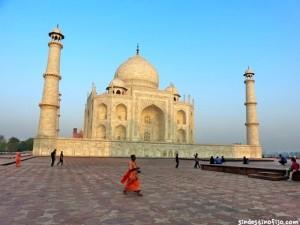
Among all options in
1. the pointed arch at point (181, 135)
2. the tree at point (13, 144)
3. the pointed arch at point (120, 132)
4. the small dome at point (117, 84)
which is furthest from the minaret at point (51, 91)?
the tree at point (13, 144)

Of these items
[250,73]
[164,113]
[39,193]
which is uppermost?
[250,73]

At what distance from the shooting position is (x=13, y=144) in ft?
214

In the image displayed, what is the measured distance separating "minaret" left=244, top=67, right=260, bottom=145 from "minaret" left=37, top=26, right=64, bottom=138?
2347 cm

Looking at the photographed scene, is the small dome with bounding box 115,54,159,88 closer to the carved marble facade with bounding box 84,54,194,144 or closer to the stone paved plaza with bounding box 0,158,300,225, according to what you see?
the carved marble facade with bounding box 84,54,194,144

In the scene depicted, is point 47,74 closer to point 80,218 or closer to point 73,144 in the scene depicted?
point 73,144

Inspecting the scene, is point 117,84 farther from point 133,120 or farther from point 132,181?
point 132,181

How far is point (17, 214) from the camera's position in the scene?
4.24 meters

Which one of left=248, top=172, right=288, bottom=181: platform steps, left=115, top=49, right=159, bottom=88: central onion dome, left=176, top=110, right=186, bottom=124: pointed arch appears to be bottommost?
left=248, top=172, right=288, bottom=181: platform steps

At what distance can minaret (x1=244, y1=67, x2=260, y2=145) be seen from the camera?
3531 centimetres

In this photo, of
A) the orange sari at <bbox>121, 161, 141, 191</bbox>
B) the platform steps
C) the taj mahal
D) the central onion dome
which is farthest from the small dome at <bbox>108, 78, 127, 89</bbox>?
the orange sari at <bbox>121, 161, 141, 191</bbox>

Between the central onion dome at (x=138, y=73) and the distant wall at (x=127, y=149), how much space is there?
12685 millimetres

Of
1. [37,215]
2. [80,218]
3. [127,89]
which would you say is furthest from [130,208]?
[127,89]

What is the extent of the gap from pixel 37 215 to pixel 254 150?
1357 inches

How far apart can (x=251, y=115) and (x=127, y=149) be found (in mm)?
16799
